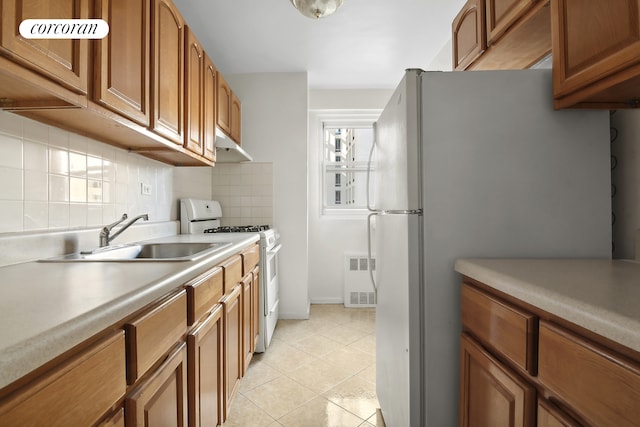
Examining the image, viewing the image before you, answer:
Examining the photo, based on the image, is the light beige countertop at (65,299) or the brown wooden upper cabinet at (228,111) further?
the brown wooden upper cabinet at (228,111)

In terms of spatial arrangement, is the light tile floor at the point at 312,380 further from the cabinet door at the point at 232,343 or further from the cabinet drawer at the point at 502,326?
the cabinet drawer at the point at 502,326

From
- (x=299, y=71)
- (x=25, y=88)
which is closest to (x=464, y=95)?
(x=25, y=88)

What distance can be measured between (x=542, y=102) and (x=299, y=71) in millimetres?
2498

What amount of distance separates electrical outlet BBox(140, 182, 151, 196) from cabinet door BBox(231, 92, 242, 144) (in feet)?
3.49

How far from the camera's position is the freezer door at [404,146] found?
1.21m

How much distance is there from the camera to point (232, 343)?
168 centimetres

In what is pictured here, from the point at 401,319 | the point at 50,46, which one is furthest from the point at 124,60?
the point at 401,319

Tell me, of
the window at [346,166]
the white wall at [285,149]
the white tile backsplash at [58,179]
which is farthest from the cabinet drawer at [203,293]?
the window at [346,166]

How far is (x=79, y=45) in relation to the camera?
3.18ft

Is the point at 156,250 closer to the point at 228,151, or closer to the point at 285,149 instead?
the point at 228,151

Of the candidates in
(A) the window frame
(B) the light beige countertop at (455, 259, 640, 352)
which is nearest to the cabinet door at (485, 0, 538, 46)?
(B) the light beige countertop at (455, 259, 640, 352)

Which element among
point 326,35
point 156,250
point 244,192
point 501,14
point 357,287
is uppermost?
point 326,35

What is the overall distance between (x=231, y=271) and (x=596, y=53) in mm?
1656

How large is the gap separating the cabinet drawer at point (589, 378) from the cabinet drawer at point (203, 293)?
1032 millimetres
